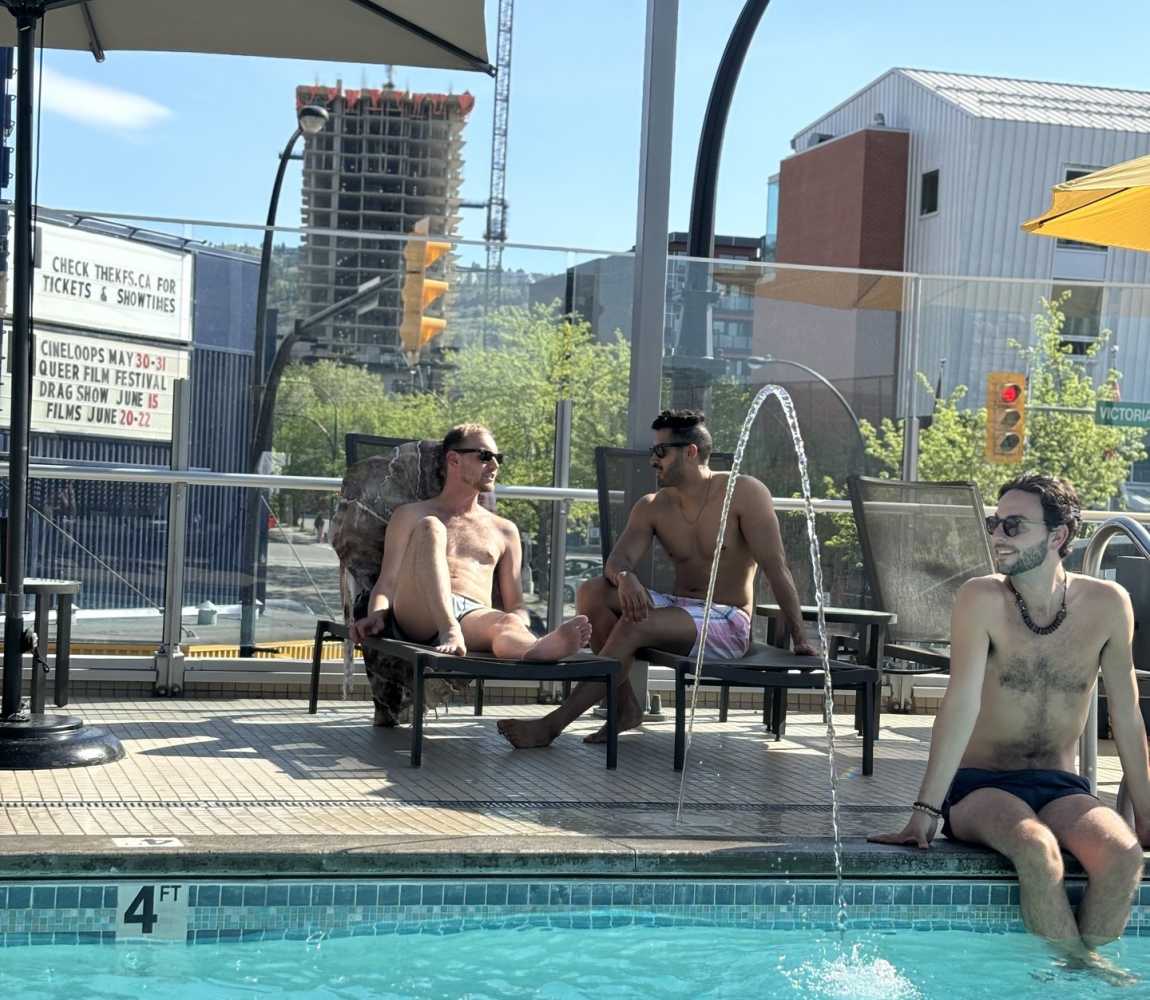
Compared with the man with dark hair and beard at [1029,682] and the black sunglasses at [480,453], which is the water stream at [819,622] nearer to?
the man with dark hair and beard at [1029,682]

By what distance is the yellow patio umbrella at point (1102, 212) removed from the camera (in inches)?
258

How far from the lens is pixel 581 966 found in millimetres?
4094

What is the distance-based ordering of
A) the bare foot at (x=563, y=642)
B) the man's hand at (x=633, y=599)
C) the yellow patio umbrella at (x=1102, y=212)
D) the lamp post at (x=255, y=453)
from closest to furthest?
the bare foot at (x=563, y=642)
the man's hand at (x=633, y=599)
the yellow patio umbrella at (x=1102, y=212)
the lamp post at (x=255, y=453)

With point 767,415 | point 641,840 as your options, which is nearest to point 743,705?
point 767,415

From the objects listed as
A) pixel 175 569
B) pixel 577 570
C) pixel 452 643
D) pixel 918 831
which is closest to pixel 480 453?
pixel 452 643

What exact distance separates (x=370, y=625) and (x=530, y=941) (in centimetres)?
222

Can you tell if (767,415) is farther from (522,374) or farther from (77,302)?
(77,302)

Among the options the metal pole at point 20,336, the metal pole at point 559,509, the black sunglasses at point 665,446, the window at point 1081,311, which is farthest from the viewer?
the window at point 1081,311

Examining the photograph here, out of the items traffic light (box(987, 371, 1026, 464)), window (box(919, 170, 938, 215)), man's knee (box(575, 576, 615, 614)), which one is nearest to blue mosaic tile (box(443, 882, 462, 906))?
man's knee (box(575, 576, 615, 614))

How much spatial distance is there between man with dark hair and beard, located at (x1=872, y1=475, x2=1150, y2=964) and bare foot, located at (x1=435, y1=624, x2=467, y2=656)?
181cm

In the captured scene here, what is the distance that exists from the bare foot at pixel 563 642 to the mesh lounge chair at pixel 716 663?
0.35 meters

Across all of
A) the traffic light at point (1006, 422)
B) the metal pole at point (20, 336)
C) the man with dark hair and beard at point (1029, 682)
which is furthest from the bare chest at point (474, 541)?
the traffic light at point (1006, 422)

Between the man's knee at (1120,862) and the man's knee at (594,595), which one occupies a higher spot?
the man's knee at (594,595)

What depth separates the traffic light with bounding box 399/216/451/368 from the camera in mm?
7574
